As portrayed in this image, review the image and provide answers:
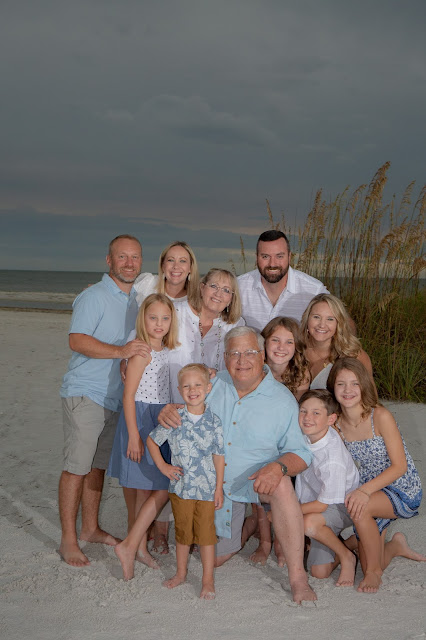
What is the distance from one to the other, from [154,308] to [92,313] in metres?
0.37

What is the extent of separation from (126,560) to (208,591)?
44 centimetres

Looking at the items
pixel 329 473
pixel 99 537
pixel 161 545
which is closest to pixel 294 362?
pixel 329 473

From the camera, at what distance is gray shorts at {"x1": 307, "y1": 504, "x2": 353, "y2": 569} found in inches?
121

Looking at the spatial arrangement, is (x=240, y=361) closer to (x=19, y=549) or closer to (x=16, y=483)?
(x=19, y=549)

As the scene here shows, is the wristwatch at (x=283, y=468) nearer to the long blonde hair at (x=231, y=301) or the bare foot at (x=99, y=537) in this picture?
the long blonde hair at (x=231, y=301)

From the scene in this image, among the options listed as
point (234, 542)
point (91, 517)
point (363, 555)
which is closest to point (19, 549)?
point (91, 517)

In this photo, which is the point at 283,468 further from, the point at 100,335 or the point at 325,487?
the point at 100,335

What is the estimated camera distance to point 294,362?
3.38m

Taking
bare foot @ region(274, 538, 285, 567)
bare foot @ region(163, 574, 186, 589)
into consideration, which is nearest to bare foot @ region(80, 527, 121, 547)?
bare foot @ region(163, 574, 186, 589)

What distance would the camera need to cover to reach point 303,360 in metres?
3.40

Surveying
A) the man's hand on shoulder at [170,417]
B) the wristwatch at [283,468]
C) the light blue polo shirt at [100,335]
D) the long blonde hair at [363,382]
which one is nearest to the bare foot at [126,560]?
the man's hand on shoulder at [170,417]

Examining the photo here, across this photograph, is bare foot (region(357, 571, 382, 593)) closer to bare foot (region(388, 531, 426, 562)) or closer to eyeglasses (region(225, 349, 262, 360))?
bare foot (region(388, 531, 426, 562))

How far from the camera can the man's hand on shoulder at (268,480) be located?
2.81 meters

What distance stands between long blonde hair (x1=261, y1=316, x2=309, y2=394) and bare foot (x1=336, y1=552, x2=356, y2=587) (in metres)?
0.87
